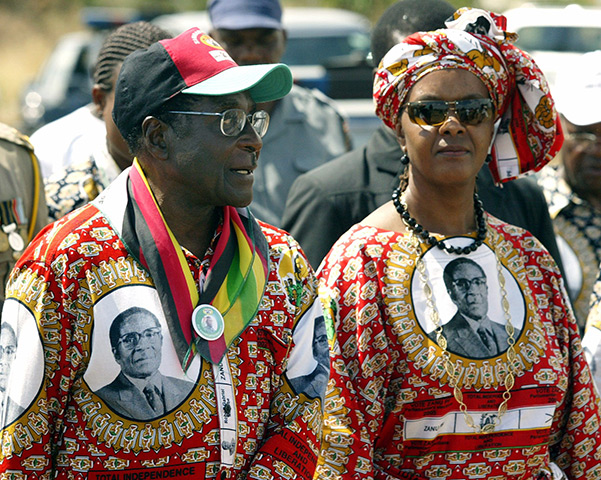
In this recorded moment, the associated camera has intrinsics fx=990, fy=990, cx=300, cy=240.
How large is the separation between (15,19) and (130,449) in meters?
37.5

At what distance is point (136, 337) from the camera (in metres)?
2.73

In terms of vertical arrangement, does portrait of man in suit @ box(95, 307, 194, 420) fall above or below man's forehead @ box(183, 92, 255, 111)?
below

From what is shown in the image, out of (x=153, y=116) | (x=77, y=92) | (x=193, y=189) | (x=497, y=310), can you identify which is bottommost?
(x=77, y=92)

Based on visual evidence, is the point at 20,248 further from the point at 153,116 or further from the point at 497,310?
the point at 497,310

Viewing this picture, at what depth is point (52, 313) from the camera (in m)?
2.69

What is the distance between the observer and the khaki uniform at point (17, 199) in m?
3.81

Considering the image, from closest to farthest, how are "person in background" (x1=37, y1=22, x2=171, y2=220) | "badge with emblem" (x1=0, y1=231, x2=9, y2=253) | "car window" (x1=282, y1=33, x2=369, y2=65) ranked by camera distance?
"badge with emblem" (x1=0, y1=231, x2=9, y2=253) < "person in background" (x1=37, y1=22, x2=171, y2=220) < "car window" (x1=282, y1=33, x2=369, y2=65)

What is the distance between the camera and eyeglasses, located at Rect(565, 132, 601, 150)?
470cm

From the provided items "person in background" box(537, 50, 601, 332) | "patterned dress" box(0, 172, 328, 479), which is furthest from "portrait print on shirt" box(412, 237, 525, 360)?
"person in background" box(537, 50, 601, 332)

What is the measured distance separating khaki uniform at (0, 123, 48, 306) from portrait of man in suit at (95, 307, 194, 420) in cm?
119

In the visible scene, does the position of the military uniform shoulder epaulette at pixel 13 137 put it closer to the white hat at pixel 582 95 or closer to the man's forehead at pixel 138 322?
the man's forehead at pixel 138 322

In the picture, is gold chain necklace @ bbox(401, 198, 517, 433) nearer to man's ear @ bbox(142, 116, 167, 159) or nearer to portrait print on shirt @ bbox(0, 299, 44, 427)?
man's ear @ bbox(142, 116, 167, 159)

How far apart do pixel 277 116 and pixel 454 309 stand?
2308 mm

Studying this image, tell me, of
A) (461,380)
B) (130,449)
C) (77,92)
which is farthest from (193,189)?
(77,92)
